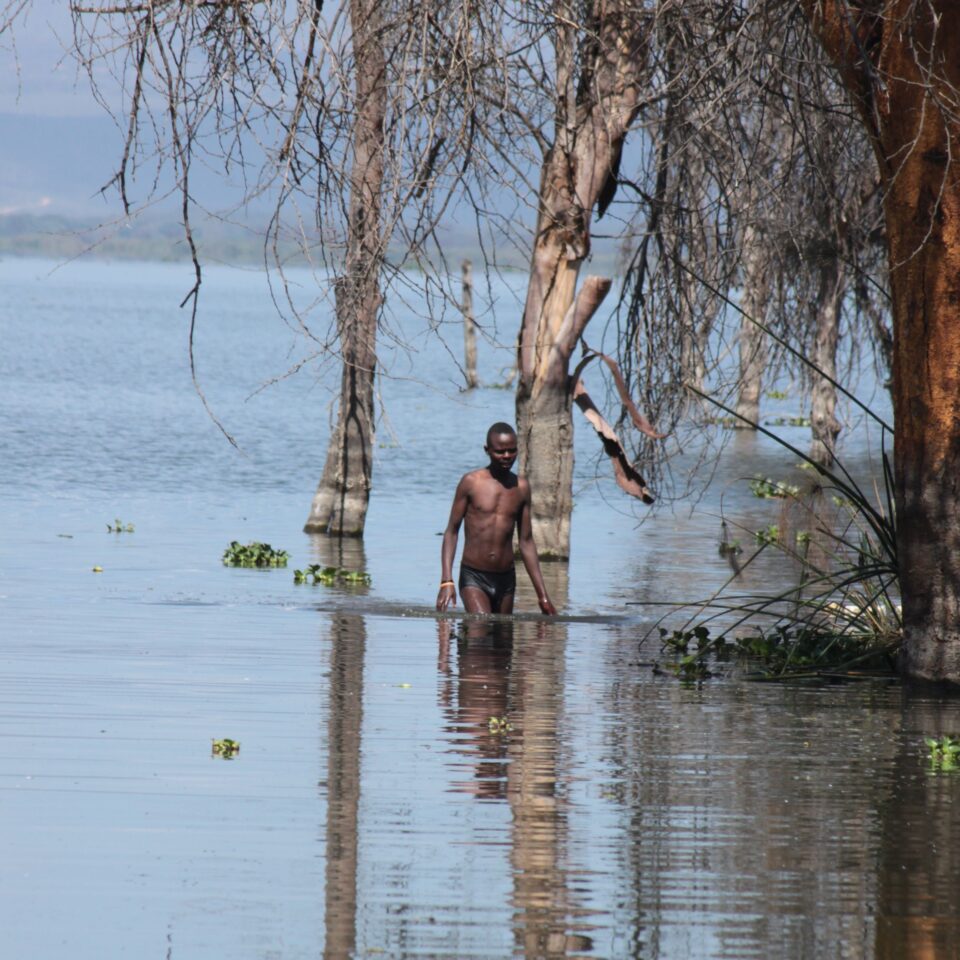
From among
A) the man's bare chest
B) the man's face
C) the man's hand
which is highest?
the man's face

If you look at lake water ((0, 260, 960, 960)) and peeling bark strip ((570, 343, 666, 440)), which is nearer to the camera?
lake water ((0, 260, 960, 960))

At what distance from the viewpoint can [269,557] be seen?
18297 millimetres

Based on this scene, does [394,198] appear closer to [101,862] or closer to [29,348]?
[101,862]

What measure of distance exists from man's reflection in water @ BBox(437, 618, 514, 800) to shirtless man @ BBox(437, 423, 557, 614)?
0.28 meters

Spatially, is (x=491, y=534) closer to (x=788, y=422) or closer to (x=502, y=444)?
(x=502, y=444)

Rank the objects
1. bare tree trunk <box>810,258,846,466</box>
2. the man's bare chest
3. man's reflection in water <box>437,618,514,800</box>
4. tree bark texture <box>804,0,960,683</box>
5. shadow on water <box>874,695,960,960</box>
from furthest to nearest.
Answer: bare tree trunk <box>810,258,846,466</box> → the man's bare chest → tree bark texture <box>804,0,960,683</box> → man's reflection in water <box>437,618,514,800</box> → shadow on water <box>874,695,960,960</box>

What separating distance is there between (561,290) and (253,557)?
381cm

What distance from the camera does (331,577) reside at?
16891 mm

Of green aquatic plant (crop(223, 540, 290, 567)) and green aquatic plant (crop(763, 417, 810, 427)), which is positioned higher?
green aquatic plant (crop(763, 417, 810, 427))

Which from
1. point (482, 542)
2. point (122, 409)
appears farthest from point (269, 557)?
point (122, 409)

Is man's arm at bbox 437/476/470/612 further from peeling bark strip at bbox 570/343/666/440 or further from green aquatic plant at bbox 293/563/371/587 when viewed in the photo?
green aquatic plant at bbox 293/563/371/587

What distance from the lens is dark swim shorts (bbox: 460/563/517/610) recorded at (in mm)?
13969

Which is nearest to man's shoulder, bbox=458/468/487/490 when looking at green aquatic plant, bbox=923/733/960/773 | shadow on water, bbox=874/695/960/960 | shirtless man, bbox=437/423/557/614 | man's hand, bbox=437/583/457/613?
shirtless man, bbox=437/423/557/614

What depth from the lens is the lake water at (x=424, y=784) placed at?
6.20 meters
